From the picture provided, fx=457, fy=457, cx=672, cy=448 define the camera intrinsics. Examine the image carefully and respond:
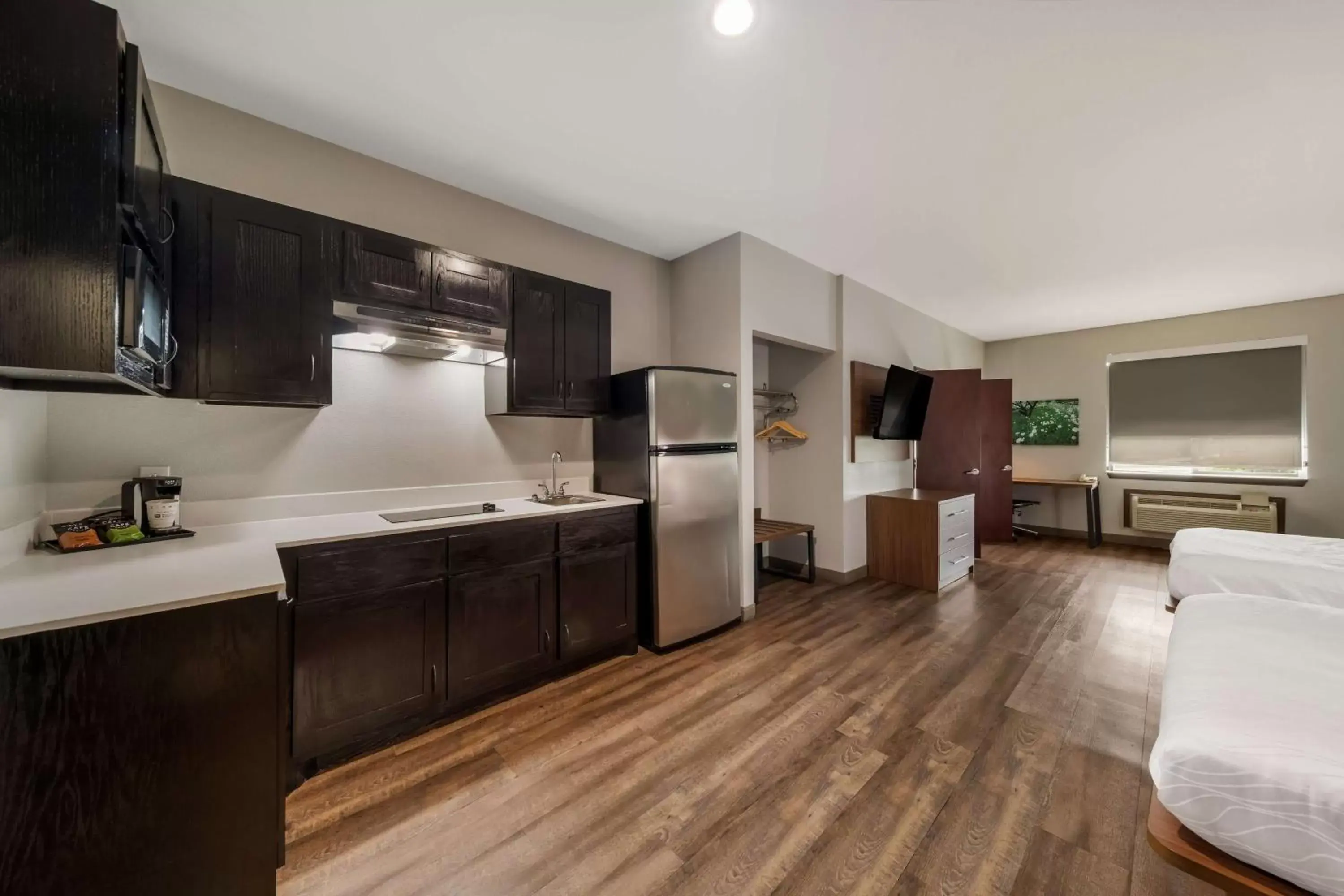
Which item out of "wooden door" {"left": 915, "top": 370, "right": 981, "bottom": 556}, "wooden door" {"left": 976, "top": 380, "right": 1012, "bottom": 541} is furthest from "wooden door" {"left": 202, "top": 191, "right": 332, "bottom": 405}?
"wooden door" {"left": 976, "top": 380, "right": 1012, "bottom": 541}

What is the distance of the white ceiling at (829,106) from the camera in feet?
5.46

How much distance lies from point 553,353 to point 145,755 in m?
2.22

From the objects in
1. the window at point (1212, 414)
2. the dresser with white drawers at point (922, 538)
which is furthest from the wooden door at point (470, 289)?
the window at point (1212, 414)

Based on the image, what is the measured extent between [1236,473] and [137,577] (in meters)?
8.78

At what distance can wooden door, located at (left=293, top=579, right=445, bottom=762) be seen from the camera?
177cm

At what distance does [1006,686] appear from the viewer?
2457mm

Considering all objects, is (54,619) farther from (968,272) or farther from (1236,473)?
(1236,473)

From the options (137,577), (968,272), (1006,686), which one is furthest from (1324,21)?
(137,577)

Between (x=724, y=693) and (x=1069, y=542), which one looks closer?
(x=724, y=693)

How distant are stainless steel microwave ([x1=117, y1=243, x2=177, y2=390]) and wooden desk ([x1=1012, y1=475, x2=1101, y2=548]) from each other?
754 cm

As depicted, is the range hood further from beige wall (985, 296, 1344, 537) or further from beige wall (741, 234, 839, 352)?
beige wall (985, 296, 1344, 537)

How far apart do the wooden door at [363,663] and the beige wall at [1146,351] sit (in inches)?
299

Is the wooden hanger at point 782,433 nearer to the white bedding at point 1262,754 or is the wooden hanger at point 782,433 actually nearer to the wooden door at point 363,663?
the white bedding at point 1262,754

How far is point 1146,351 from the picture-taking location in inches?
222
